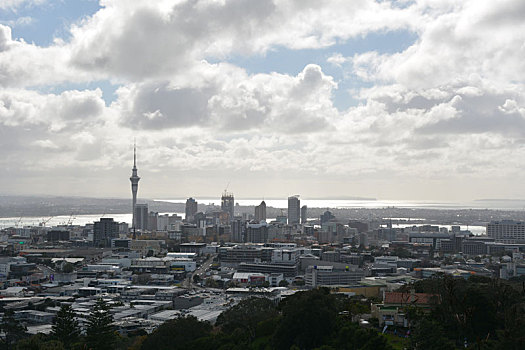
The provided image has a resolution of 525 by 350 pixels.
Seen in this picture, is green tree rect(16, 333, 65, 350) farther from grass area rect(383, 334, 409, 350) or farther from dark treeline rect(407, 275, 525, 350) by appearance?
dark treeline rect(407, 275, 525, 350)

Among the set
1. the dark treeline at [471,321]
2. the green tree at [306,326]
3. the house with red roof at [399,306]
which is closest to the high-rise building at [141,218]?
the house with red roof at [399,306]

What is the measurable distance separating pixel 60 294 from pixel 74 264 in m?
16.7

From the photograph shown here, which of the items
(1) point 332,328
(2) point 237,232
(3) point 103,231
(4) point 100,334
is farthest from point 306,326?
(2) point 237,232

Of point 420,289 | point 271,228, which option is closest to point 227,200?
point 271,228

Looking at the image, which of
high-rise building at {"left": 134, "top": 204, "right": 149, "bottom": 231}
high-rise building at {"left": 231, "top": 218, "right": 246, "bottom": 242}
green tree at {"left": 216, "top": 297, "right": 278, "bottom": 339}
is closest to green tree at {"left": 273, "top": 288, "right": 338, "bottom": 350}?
green tree at {"left": 216, "top": 297, "right": 278, "bottom": 339}

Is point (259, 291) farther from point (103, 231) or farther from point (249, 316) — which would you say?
point (103, 231)

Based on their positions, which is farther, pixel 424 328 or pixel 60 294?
pixel 60 294

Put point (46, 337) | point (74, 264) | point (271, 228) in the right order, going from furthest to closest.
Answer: point (271, 228) → point (74, 264) → point (46, 337)

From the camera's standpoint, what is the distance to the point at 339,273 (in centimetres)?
4319

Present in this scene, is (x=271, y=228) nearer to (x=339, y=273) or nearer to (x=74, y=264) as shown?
(x=74, y=264)

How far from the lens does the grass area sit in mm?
14745

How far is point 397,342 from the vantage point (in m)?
15.6

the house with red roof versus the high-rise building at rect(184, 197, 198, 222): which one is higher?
the high-rise building at rect(184, 197, 198, 222)

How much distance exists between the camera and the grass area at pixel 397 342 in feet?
48.4
